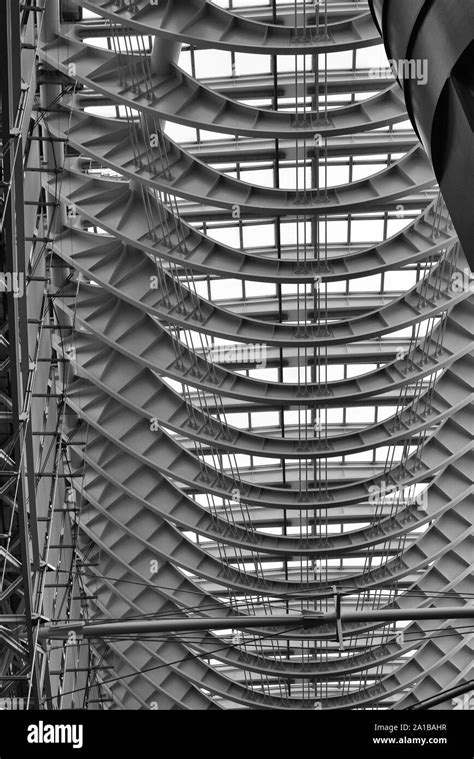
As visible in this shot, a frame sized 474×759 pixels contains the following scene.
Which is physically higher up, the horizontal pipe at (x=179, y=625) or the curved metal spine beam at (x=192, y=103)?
the curved metal spine beam at (x=192, y=103)

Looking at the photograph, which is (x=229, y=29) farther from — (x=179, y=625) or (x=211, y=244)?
(x=179, y=625)

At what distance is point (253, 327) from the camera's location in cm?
3020

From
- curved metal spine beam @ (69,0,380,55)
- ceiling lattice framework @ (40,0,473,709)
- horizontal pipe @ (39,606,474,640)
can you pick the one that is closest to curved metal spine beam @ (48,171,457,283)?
ceiling lattice framework @ (40,0,473,709)

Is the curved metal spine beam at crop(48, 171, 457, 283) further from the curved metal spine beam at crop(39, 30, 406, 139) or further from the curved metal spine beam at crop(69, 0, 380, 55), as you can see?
the curved metal spine beam at crop(69, 0, 380, 55)

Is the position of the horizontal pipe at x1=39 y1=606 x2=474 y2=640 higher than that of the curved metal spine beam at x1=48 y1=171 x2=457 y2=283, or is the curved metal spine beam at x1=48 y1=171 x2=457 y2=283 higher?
the curved metal spine beam at x1=48 y1=171 x2=457 y2=283

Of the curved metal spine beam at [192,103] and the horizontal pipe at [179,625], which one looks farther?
the curved metal spine beam at [192,103]

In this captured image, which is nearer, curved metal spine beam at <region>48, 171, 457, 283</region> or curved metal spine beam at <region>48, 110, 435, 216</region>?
curved metal spine beam at <region>48, 110, 435, 216</region>

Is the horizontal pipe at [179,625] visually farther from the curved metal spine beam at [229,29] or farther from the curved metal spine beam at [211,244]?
the curved metal spine beam at [229,29]

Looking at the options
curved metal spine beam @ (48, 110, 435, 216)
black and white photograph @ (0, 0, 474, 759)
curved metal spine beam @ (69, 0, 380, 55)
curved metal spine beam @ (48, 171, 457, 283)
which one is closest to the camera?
black and white photograph @ (0, 0, 474, 759)

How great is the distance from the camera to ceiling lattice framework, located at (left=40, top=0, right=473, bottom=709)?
24.3 m

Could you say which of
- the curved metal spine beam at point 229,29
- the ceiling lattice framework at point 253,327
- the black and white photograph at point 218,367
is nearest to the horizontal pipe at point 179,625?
the black and white photograph at point 218,367

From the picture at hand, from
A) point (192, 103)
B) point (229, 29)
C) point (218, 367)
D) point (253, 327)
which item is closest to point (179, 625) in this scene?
point (192, 103)

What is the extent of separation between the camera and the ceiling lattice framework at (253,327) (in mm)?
24344

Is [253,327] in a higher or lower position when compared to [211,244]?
lower
